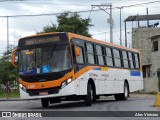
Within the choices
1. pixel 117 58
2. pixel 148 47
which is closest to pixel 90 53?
pixel 117 58

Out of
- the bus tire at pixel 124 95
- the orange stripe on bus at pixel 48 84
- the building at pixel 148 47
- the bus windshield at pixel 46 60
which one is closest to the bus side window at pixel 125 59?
the bus tire at pixel 124 95

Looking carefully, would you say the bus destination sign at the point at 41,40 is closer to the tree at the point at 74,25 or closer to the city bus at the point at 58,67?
the city bus at the point at 58,67

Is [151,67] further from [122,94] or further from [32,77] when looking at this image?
[32,77]

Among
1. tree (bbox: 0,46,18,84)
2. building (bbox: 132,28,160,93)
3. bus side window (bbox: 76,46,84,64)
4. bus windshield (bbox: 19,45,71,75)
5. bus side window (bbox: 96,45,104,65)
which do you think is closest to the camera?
bus windshield (bbox: 19,45,71,75)

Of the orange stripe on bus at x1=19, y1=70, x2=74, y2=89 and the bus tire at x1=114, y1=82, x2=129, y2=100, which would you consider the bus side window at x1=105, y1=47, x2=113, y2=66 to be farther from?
the orange stripe on bus at x1=19, y1=70, x2=74, y2=89

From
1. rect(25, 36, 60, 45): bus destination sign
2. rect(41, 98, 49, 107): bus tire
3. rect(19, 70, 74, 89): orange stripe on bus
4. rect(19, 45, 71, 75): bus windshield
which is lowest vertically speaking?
rect(41, 98, 49, 107): bus tire

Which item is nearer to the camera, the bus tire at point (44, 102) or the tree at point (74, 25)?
the bus tire at point (44, 102)

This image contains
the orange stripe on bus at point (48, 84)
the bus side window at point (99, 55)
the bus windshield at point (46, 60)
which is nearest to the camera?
the orange stripe on bus at point (48, 84)

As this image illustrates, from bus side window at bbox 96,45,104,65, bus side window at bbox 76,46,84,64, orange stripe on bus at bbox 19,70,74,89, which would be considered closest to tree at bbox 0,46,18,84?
bus side window at bbox 96,45,104,65

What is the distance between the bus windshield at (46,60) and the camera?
20.3 meters

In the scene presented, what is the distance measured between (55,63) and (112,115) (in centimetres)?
442

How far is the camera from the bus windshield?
66.5ft

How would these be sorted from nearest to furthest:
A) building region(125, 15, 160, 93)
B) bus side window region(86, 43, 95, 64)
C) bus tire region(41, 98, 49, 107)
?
bus tire region(41, 98, 49, 107) → bus side window region(86, 43, 95, 64) → building region(125, 15, 160, 93)

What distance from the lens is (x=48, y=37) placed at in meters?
21.0
